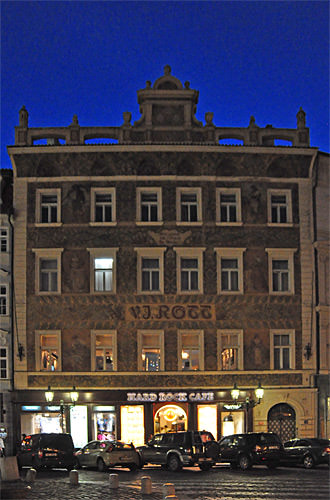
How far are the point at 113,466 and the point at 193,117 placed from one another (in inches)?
798

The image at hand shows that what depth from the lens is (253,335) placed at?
148 ft

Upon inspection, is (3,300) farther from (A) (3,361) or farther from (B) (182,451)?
(B) (182,451)

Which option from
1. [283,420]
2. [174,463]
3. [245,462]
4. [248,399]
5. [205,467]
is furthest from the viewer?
[283,420]

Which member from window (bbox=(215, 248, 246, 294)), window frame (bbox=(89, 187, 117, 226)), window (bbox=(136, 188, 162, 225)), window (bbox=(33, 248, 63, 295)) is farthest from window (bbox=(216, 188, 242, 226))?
window (bbox=(33, 248, 63, 295))

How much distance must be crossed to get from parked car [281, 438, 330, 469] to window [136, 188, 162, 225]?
49.8ft

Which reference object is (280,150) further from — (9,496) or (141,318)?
(9,496)

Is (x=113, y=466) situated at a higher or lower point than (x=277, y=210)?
lower

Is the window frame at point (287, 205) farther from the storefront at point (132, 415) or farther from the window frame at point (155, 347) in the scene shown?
the storefront at point (132, 415)

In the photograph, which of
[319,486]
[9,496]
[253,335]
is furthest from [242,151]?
[9,496]

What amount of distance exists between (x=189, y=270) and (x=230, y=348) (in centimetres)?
478

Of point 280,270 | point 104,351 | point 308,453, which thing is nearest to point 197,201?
point 280,270

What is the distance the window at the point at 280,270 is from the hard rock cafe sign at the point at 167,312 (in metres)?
4.05

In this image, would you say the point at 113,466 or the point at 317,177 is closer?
the point at 113,466

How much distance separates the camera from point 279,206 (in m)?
46.5
